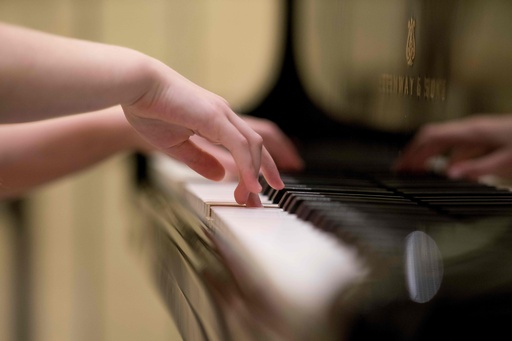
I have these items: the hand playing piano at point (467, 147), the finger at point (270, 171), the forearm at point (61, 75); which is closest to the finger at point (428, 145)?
the hand playing piano at point (467, 147)

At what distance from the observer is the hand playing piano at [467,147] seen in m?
0.74

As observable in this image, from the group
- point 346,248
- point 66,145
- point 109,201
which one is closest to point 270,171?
point 346,248

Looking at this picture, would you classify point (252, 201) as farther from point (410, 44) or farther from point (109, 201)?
point (109, 201)

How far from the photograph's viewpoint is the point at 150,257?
130 centimetres

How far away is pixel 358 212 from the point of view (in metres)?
0.65

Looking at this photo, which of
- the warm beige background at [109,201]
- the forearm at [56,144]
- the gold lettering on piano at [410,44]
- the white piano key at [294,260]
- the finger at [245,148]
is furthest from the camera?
the warm beige background at [109,201]

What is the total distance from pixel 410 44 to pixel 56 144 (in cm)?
55

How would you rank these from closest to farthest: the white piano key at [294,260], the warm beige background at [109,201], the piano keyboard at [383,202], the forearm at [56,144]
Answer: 1. the white piano key at [294,260]
2. the piano keyboard at [383,202]
3. the forearm at [56,144]
4. the warm beige background at [109,201]

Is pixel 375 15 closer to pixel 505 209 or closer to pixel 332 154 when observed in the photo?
pixel 332 154

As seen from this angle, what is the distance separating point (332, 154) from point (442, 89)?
450mm

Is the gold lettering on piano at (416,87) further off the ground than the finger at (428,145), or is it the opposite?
the gold lettering on piano at (416,87)

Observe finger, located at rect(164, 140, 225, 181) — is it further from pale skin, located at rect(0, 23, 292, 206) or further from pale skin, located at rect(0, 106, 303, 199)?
pale skin, located at rect(0, 106, 303, 199)

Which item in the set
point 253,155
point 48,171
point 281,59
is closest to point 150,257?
point 48,171

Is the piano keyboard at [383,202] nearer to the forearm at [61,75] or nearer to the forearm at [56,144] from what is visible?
the forearm at [61,75]
